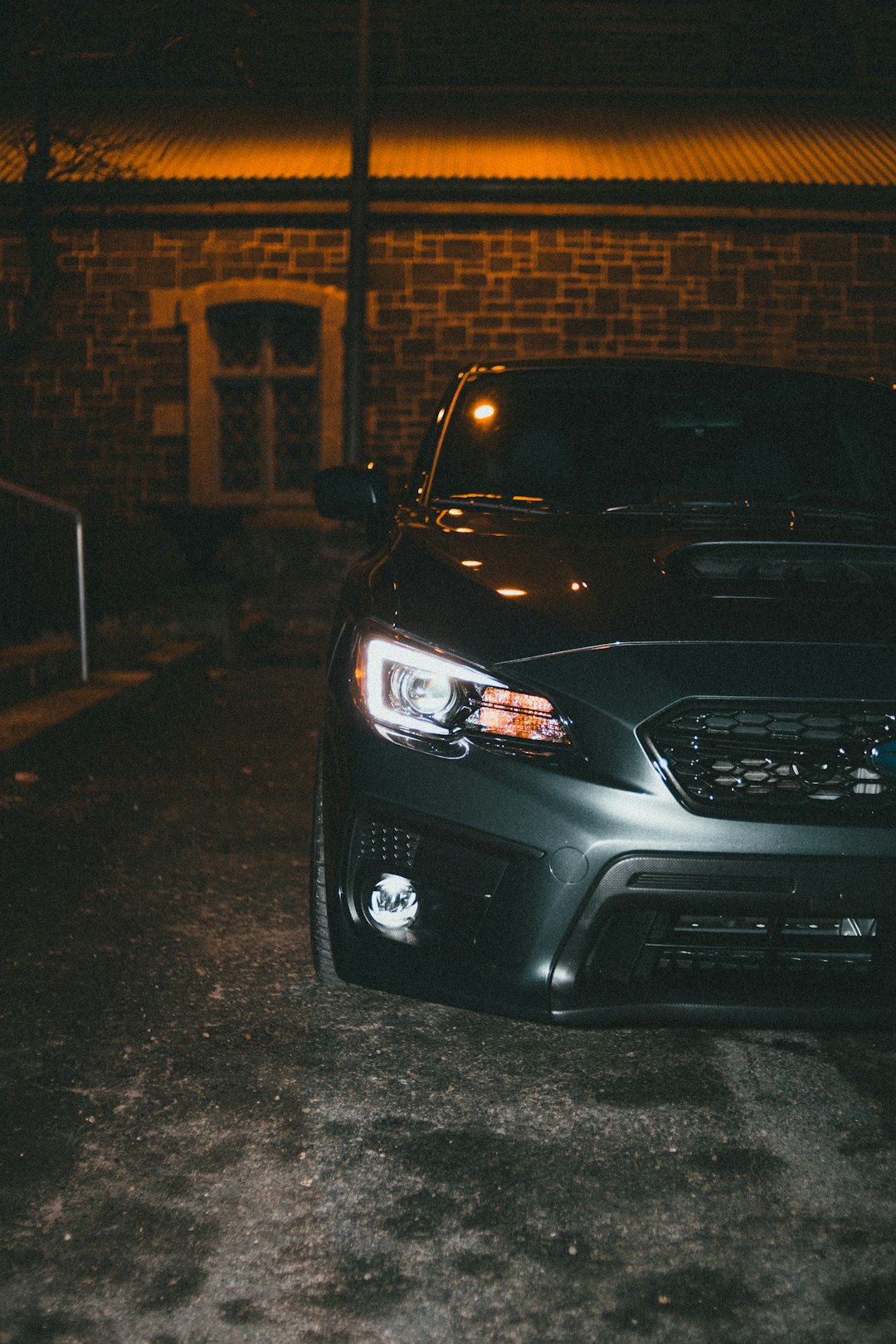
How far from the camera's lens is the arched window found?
13.7m

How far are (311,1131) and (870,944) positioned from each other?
4.04 ft

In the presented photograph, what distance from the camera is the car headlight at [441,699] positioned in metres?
2.56

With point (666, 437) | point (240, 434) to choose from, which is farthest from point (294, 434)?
point (666, 437)

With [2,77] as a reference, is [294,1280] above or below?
below

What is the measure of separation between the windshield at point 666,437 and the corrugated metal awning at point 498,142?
31.2 ft

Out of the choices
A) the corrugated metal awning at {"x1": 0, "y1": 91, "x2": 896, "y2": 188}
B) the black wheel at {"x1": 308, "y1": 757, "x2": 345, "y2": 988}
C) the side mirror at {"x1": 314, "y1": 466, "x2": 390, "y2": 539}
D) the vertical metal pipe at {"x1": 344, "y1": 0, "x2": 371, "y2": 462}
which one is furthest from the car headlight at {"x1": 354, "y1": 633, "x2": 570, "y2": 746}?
the corrugated metal awning at {"x1": 0, "y1": 91, "x2": 896, "y2": 188}

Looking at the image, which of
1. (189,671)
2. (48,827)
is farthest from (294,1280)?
(189,671)

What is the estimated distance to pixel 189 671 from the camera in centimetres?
963

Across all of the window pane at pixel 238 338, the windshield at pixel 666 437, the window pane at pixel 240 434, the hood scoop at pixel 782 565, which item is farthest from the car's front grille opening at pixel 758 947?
the window pane at pixel 238 338

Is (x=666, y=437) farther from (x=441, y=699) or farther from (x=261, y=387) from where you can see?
(x=261, y=387)

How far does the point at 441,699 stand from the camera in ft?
8.73

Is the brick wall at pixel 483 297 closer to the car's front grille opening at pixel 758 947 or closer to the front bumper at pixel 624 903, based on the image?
the front bumper at pixel 624 903

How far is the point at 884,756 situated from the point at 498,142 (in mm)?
12709

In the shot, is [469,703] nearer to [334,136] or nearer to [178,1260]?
[178,1260]
